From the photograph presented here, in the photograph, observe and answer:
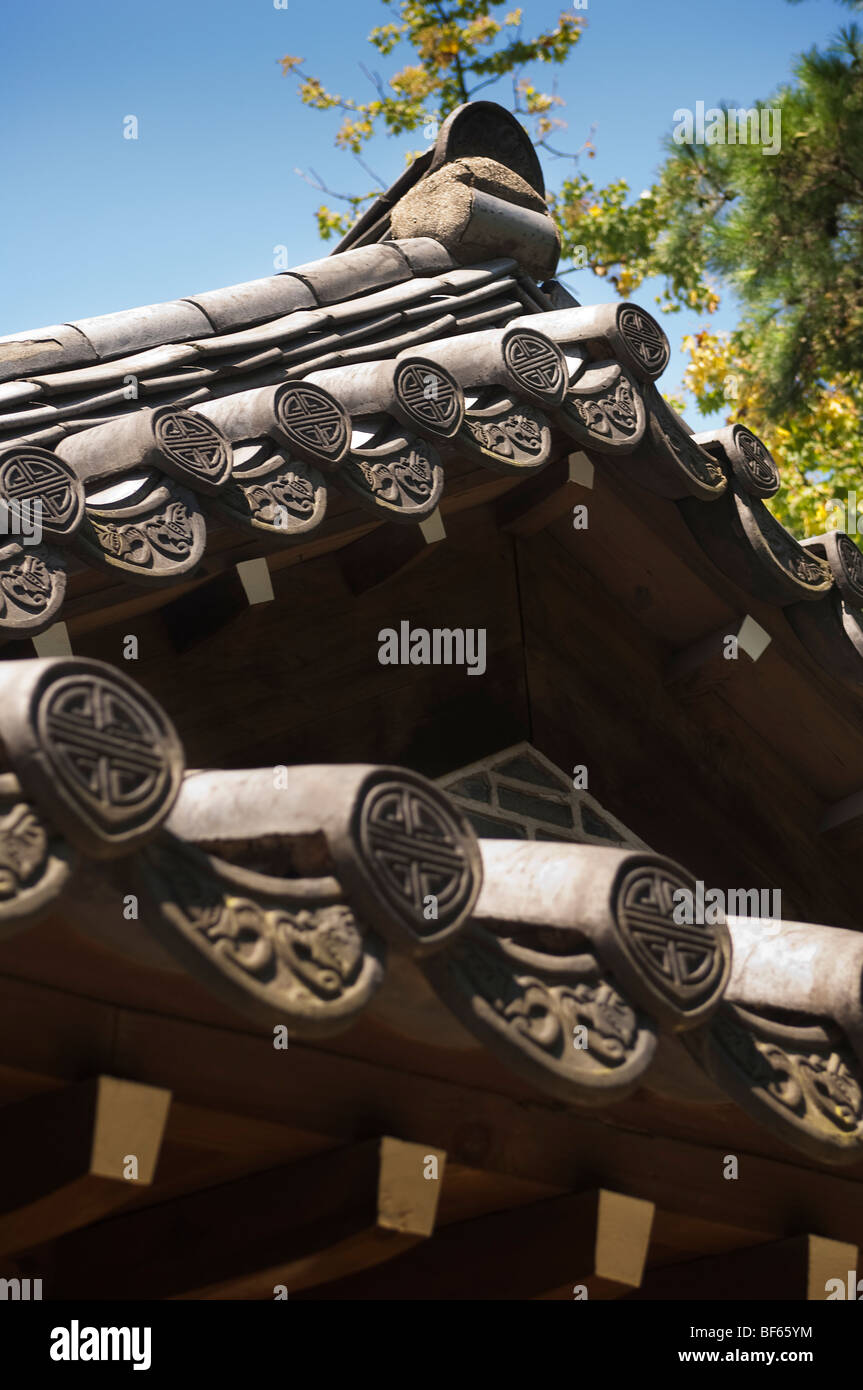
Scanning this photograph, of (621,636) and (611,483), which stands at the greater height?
(611,483)

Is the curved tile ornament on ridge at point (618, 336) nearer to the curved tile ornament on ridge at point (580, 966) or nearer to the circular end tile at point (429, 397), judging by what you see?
the circular end tile at point (429, 397)

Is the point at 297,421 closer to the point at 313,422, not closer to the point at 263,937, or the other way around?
the point at 313,422

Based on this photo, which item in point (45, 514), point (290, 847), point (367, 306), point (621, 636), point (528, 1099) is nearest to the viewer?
point (290, 847)

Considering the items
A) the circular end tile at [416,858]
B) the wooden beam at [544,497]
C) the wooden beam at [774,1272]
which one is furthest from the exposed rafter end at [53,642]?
the wooden beam at [774,1272]

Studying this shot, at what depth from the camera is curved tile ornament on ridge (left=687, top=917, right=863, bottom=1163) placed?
1.88 meters

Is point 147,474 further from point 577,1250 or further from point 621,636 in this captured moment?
point 621,636

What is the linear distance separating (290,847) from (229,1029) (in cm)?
35

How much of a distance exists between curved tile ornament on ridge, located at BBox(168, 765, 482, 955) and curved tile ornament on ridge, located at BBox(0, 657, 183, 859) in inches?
4.2

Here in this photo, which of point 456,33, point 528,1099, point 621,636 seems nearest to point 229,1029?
point 528,1099

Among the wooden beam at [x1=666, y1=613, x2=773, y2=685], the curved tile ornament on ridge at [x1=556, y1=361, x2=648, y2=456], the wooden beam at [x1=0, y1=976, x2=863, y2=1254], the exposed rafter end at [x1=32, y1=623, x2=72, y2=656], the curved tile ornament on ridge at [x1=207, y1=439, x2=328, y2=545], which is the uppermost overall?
the curved tile ornament on ridge at [x1=556, y1=361, x2=648, y2=456]

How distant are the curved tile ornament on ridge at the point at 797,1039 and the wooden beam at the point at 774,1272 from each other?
0.57 m

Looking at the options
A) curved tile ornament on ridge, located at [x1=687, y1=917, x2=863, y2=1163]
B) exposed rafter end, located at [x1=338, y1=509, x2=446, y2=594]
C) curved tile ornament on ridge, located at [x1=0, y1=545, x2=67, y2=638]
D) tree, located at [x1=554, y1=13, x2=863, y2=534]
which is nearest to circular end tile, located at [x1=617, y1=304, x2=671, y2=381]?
exposed rafter end, located at [x1=338, y1=509, x2=446, y2=594]

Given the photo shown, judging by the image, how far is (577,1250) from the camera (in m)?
2.17

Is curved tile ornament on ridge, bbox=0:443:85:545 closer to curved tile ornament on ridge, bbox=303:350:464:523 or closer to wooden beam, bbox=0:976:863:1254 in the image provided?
curved tile ornament on ridge, bbox=303:350:464:523
